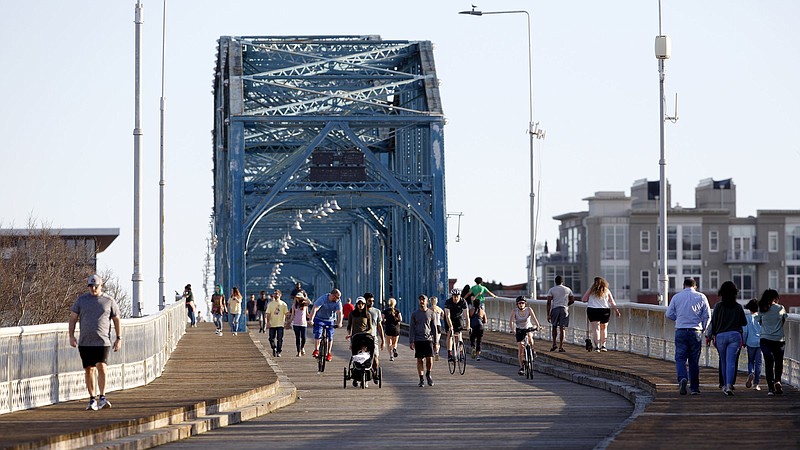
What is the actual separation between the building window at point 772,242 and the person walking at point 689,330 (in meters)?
101

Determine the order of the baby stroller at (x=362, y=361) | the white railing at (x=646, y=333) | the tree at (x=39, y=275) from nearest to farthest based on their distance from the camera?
the white railing at (x=646, y=333), the baby stroller at (x=362, y=361), the tree at (x=39, y=275)

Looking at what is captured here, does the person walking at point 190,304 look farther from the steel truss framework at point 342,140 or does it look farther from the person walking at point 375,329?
the person walking at point 375,329

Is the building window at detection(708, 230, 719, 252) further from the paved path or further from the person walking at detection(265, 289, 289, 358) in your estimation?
the paved path

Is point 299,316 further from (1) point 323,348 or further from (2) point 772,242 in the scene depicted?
(2) point 772,242

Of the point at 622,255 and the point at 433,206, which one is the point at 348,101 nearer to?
the point at 433,206

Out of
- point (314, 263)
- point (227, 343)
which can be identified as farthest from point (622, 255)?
point (227, 343)

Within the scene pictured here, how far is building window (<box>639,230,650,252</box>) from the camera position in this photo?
381 ft

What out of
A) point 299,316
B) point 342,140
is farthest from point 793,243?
point 299,316

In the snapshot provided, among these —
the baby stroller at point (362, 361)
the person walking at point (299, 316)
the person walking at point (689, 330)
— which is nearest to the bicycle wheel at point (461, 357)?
the baby stroller at point (362, 361)

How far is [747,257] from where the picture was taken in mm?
119125

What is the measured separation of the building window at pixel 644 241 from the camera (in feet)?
381

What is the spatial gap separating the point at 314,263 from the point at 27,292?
84.9 feet

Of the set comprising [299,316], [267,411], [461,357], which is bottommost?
[267,411]

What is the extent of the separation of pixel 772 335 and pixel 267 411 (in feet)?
21.5
